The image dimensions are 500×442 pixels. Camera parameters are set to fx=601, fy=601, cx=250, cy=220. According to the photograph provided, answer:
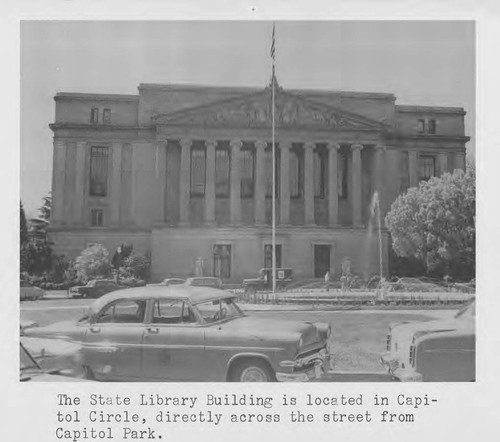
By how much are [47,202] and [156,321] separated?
7.72ft

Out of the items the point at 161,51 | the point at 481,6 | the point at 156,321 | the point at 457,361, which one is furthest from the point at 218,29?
the point at 457,361

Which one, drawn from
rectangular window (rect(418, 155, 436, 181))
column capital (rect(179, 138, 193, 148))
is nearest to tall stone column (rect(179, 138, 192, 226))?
column capital (rect(179, 138, 193, 148))

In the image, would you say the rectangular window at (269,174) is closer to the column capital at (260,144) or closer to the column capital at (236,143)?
the column capital at (260,144)

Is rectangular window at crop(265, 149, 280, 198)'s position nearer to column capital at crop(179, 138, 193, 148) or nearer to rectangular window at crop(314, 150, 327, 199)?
rectangular window at crop(314, 150, 327, 199)

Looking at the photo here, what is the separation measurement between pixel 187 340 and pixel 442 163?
12.4ft

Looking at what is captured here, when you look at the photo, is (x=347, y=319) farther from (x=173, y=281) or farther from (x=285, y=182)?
(x=173, y=281)

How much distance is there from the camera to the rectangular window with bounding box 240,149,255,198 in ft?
25.1

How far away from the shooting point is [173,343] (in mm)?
5809

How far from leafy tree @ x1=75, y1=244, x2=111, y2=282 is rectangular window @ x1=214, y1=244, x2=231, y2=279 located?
1268mm

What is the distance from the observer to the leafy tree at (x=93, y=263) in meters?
6.97

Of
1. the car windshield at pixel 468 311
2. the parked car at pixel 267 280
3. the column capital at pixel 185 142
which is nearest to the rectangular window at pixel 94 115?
the column capital at pixel 185 142

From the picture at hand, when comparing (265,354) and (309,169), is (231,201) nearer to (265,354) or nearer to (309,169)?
(309,169)

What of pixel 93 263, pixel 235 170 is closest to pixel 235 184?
pixel 235 170
